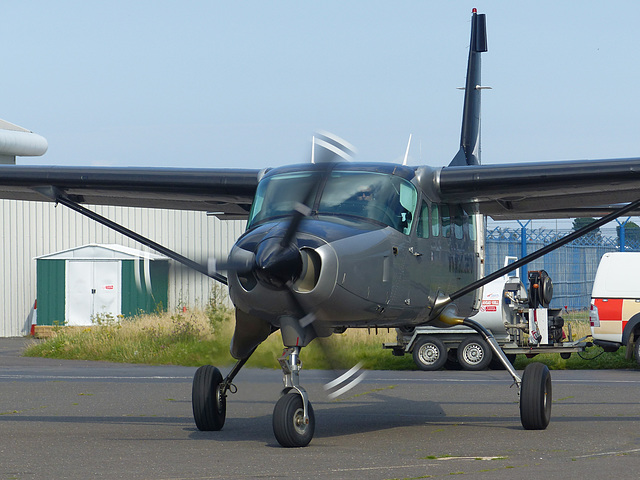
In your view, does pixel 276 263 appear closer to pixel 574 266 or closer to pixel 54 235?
pixel 574 266

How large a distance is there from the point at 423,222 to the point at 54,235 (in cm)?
2660

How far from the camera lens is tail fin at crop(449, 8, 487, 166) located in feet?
52.1

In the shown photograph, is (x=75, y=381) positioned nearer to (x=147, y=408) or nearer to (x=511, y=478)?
(x=147, y=408)

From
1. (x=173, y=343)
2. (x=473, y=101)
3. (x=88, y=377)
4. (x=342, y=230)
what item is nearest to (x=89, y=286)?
(x=173, y=343)

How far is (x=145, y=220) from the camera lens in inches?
1366

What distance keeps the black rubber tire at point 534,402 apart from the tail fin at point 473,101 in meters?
5.00

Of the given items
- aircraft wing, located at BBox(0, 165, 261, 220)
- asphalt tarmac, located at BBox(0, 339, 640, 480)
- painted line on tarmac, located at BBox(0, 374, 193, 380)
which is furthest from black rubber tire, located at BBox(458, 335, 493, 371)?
aircraft wing, located at BBox(0, 165, 261, 220)

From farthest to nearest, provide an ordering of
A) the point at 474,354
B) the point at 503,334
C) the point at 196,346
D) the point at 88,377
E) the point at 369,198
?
the point at 196,346, the point at 474,354, the point at 503,334, the point at 88,377, the point at 369,198

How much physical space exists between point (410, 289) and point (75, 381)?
32.0 ft

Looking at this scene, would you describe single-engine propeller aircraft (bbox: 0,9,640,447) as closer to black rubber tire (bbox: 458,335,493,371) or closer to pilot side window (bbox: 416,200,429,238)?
pilot side window (bbox: 416,200,429,238)

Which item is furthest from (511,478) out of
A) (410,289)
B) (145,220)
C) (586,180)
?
(145,220)

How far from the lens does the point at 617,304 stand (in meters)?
20.1

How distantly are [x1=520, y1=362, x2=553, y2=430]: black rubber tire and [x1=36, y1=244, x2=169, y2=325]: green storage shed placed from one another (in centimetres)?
2158

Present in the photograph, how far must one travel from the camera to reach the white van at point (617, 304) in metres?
20.0
